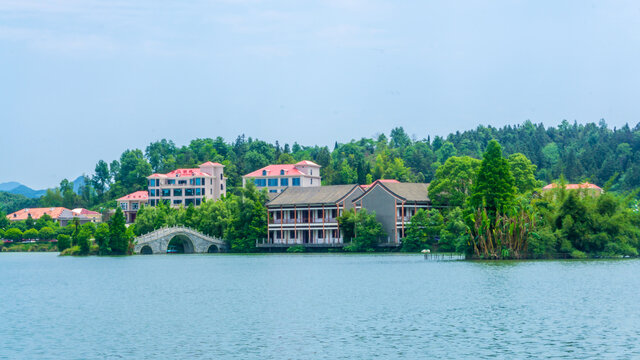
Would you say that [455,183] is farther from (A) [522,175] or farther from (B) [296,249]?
(B) [296,249]

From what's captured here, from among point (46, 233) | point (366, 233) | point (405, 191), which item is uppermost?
point (405, 191)

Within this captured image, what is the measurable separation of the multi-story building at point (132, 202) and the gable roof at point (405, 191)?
70.4 m

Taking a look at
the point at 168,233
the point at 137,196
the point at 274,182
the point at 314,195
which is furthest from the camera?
the point at 137,196

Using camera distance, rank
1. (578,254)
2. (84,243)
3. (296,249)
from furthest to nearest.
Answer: (84,243) < (296,249) < (578,254)

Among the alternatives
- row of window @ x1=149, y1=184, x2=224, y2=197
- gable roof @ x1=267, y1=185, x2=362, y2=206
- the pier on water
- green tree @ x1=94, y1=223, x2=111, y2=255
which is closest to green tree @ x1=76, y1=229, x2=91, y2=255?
green tree @ x1=94, y1=223, x2=111, y2=255

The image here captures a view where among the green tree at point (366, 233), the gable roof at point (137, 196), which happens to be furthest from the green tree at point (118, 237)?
the gable roof at point (137, 196)

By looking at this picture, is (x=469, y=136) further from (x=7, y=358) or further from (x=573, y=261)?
(x=7, y=358)

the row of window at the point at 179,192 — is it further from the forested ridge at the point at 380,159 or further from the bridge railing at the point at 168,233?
the bridge railing at the point at 168,233

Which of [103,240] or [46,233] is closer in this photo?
[103,240]

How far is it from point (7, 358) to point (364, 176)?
113516 millimetres

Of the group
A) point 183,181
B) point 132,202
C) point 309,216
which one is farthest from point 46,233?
point 309,216

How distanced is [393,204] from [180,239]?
91.7ft

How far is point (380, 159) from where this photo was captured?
155 meters

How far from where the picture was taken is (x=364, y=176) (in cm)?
13800
